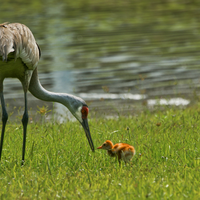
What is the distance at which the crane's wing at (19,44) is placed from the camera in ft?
15.9

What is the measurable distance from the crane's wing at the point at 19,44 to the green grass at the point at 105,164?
111 centimetres

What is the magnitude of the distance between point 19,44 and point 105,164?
1.78 metres

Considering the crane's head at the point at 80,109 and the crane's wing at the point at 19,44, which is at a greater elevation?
the crane's wing at the point at 19,44

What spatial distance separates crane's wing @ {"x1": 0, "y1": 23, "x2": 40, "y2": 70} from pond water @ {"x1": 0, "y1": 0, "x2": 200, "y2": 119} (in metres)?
1.86

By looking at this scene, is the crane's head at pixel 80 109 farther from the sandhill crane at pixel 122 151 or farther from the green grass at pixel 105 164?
the sandhill crane at pixel 122 151

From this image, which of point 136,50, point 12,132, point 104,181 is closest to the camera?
point 104,181

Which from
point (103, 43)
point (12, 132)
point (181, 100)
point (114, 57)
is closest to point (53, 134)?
point (12, 132)

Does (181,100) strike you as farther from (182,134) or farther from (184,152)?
(184,152)

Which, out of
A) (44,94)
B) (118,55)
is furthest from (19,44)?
(118,55)

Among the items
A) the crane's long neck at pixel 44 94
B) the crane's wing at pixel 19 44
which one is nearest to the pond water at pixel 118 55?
the crane's long neck at pixel 44 94

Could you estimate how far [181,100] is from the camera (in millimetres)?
9656

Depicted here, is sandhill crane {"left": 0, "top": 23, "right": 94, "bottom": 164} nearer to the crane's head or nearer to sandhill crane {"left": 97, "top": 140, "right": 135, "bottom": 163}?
the crane's head

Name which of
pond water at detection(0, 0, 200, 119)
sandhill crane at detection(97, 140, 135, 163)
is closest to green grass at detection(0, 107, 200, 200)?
sandhill crane at detection(97, 140, 135, 163)

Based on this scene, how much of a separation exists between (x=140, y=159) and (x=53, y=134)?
5.70 ft
